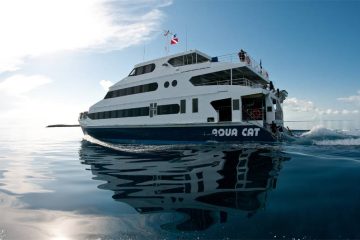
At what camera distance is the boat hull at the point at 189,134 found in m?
14.3

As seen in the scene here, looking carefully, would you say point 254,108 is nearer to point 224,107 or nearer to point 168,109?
point 224,107

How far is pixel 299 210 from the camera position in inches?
149

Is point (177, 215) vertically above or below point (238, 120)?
below

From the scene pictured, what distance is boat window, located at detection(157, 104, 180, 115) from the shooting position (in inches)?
676

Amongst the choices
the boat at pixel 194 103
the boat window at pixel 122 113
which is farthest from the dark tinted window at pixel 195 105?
the boat window at pixel 122 113

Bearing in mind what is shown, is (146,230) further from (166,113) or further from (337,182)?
(166,113)

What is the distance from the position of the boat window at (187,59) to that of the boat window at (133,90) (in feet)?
7.21

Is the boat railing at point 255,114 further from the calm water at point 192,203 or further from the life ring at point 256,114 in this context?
the calm water at point 192,203

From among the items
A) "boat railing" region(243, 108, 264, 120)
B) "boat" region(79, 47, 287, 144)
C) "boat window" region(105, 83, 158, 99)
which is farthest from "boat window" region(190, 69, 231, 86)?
"boat window" region(105, 83, 158, 99)

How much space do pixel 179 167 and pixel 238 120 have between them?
323 inches

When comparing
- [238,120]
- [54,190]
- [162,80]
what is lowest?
[54,190]

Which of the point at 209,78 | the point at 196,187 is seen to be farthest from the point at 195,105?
the point at 196,187

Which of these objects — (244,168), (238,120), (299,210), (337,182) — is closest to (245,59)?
(238,120)

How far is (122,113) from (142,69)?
4.11 m
